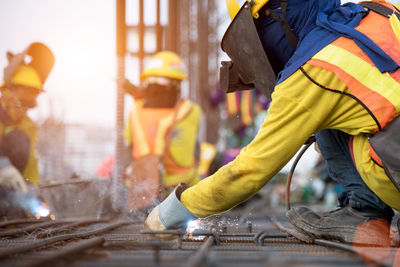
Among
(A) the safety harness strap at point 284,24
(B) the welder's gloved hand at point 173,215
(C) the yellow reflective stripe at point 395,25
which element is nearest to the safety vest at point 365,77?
(C) the yellow reflective stripe at point 395,25

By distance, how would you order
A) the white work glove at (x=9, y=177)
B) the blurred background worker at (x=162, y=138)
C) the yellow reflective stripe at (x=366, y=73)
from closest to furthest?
the yellow reflective stripe at (x=366, y=73) → the white work glove at (x=9, y=177) → the blurred background worker at (x=162, y=138)

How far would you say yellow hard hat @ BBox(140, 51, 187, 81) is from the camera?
553 centimetres

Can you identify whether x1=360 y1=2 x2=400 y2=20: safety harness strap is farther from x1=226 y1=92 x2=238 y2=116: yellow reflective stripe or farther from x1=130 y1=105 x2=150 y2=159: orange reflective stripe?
x1=226 y1=92 x2=238 y2=116: yellow reflective stripe

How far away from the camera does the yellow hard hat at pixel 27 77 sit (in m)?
3.81

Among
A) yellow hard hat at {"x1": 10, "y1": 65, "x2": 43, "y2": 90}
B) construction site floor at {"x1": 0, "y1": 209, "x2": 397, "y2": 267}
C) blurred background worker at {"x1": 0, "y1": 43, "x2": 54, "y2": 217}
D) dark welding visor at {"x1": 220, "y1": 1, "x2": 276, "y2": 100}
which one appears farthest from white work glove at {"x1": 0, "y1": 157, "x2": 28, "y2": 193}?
dark welding visor at {"x1": 220, "y1": 1, "x2": 276, "y2": 100}

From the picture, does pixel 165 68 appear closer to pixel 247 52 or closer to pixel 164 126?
pixel 164 126

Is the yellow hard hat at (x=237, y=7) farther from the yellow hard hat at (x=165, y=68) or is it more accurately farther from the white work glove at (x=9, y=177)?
the yellow hard hat at (x=165, y=68)

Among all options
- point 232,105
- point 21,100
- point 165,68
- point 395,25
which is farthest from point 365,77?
point 232,105

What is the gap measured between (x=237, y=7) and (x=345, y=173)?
1034 mm

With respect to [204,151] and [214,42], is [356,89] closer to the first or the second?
[204,151]

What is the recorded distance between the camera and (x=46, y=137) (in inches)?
223

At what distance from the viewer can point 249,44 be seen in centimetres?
205

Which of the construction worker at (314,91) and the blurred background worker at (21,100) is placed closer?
the construction worker at (314,91)

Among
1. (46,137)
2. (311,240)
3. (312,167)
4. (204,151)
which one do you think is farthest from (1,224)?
(312,167)
